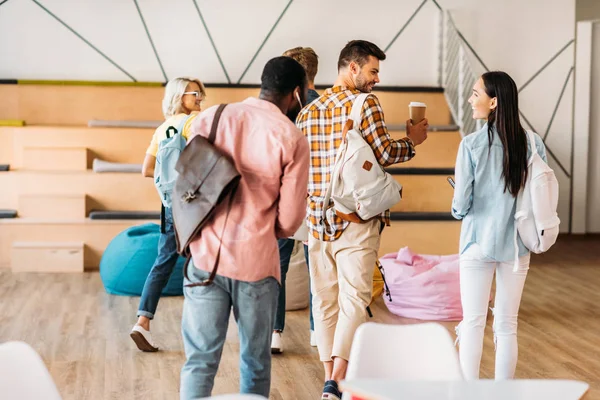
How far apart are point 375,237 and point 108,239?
3606 mm

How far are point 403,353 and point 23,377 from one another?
1.00 metres

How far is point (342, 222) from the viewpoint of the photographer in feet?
11.6

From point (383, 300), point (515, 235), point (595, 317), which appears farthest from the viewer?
point (383, 300)

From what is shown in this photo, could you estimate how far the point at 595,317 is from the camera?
209 inches

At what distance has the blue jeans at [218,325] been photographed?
8.55ft

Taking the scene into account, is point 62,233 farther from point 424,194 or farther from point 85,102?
point 424,194

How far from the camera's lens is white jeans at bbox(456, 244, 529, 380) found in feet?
11.1

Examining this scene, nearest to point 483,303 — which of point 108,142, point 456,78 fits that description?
point 108,142

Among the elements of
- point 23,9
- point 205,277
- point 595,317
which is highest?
point 23,9

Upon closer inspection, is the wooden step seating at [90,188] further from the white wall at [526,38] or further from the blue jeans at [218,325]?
the blue jeans at [218,325]

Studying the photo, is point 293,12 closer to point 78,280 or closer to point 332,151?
point 78,280

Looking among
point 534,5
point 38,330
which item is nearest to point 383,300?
point 38,330

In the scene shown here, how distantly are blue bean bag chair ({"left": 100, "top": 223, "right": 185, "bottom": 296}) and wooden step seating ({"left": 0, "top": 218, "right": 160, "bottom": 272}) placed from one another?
0.84 meters

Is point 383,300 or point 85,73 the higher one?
point 85,73
